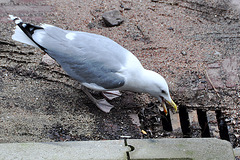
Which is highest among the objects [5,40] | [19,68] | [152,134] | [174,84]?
[5,40]

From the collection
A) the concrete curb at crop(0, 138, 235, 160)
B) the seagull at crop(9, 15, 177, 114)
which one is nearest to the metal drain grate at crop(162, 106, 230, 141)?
the seagull at crop(9, 15, 177, 114)

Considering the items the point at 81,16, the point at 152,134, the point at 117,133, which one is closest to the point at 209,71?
the point at 152,134

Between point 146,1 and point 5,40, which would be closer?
point 5,40

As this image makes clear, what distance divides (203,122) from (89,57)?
57.7 inches

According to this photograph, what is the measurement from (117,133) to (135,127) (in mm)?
216

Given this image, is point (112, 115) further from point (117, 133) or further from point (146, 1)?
point (146, 1)

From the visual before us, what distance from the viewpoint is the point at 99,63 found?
131 inches

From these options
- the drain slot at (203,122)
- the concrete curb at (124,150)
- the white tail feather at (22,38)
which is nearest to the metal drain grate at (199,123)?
the drain slot at (203,122)

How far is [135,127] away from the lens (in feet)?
11.3

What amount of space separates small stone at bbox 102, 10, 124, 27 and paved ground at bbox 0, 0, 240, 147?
81 mm

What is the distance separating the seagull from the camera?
3338 millimetres

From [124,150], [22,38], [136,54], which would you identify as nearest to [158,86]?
Answer: [124,150]

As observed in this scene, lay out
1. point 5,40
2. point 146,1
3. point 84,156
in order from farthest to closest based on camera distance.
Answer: point 146,1, point 5,40, point 84,156

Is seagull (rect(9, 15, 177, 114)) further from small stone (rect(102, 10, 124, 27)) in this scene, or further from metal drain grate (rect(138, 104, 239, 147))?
small stone (rect(102, 10, 124, 27))
